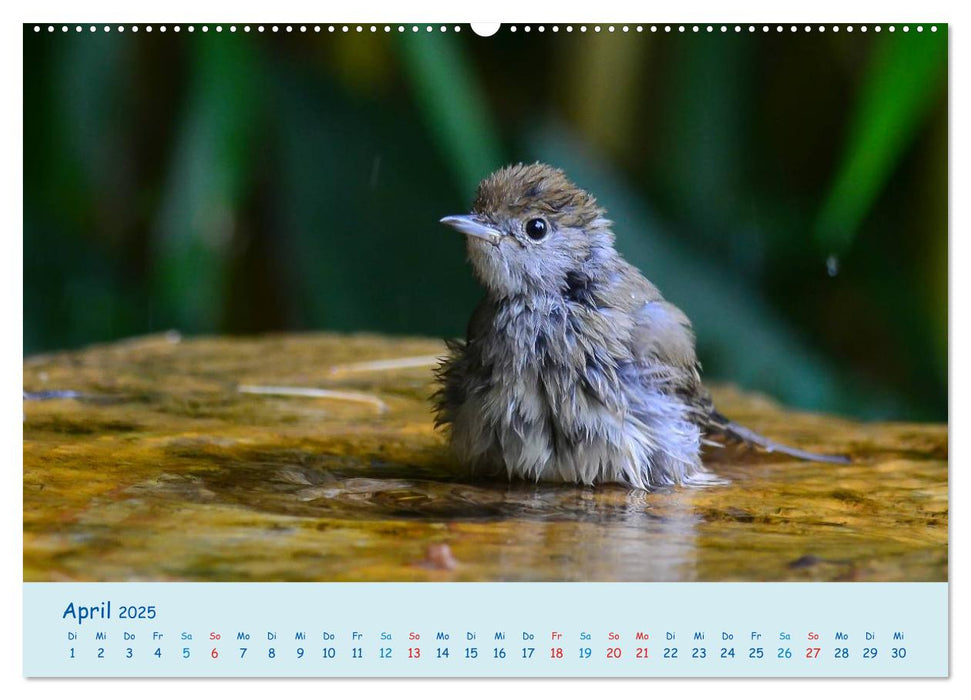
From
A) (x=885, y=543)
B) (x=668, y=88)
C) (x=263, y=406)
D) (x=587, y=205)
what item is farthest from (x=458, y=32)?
(x=885, y=543)

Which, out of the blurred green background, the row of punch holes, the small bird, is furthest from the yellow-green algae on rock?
the row of punch holes

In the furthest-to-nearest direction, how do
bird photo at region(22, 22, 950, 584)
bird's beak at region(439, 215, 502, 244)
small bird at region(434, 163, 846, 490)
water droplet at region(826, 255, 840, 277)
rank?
water droplet at region(826, 255, 840, 277), bird's beak at region(439, 215, 502, 244), small bird at region(434, 163, 846, 490), bird photo at region(22, 22, 950, 584)

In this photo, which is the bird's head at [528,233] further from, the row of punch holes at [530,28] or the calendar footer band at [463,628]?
the calendar footer band at [463,628]

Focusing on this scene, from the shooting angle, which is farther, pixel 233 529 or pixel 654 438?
pixel 654 438

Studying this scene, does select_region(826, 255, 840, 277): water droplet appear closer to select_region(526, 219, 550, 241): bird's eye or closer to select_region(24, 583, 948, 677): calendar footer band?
select_region(526, 219, 550, 241): bird's eye

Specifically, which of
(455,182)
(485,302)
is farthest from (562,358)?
(455,182)

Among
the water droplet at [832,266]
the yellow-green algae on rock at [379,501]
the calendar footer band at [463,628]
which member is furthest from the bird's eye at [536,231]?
the water droplet at [832,266]

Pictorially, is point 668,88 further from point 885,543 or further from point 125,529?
point 125,529
